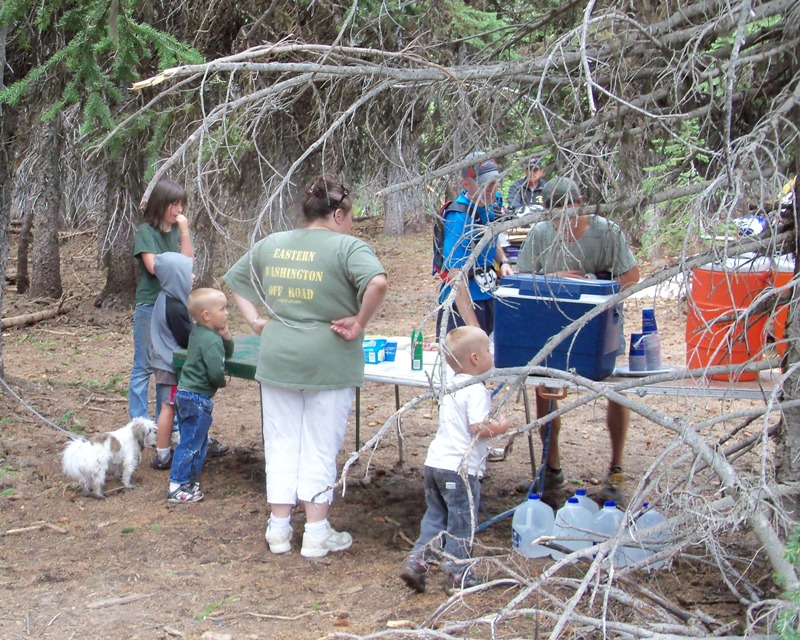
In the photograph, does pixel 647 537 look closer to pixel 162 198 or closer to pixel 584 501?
pixel 584 501

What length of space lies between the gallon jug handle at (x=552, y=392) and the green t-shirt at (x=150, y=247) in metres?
2.94

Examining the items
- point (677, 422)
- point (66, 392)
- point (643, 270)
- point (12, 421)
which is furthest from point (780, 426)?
point (643, 270)

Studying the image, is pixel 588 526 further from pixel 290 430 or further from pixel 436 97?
pixel 436 97

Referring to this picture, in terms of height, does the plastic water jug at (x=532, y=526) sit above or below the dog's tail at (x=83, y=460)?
below

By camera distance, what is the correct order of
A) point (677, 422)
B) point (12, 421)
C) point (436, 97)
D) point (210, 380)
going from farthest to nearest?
point (12, 421) < point (210, 380) < point (436, 97) < point (677, 422)

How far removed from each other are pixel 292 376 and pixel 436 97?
1608 millimetres

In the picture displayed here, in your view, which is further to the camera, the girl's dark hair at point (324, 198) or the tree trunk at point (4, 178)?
the tree trunk at point (4, 178)

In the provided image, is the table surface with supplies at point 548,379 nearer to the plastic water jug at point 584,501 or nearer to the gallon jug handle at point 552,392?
the gallon jug handle at point 552,392

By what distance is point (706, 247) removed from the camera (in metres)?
3.85

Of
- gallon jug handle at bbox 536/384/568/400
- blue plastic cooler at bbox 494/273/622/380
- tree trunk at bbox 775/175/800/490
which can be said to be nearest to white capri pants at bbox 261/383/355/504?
blue plastic cooler at bbox 494/273/622/380

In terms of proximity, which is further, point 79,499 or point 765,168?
point 79,499

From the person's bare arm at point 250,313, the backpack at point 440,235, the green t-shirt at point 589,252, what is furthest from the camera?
the backpack at point 440,235

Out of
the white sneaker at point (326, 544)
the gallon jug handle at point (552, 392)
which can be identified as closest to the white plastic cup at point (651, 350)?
the gallon jug handle at point (552, 392)

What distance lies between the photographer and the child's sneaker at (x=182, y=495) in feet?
19.2
